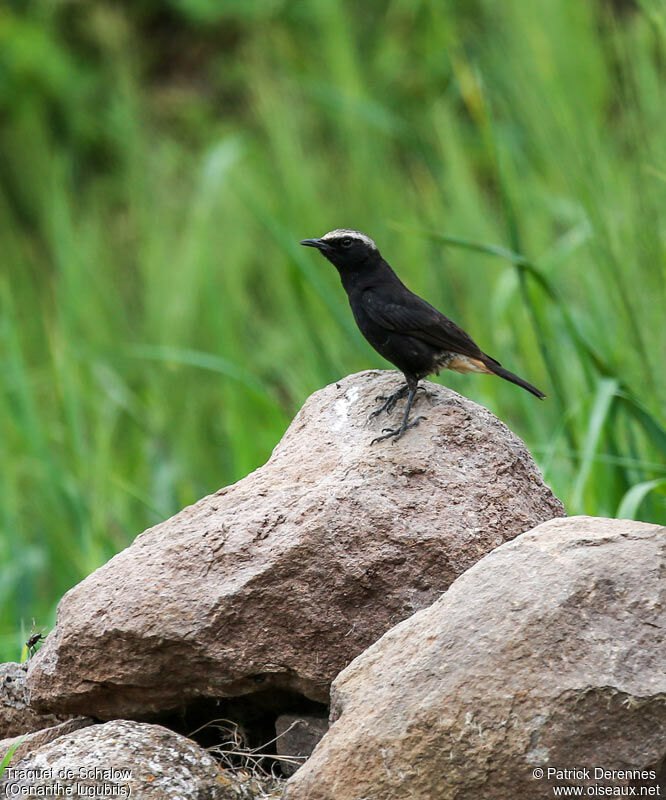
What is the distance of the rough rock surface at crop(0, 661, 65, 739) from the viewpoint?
2.60 metres

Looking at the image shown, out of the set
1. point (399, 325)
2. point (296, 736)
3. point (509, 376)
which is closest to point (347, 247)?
point (399, 325)

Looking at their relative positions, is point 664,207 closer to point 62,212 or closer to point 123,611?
point 123,611

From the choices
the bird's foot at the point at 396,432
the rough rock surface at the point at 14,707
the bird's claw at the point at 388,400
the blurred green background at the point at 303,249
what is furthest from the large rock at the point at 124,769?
the blurred green background at the point at 303,249

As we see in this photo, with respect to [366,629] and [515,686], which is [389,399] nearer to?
[366,629]

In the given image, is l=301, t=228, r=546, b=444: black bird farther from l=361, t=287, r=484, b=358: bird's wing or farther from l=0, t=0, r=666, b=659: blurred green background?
l=0, t=0, r=666, b=659: blurred green background

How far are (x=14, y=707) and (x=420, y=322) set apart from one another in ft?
4.66

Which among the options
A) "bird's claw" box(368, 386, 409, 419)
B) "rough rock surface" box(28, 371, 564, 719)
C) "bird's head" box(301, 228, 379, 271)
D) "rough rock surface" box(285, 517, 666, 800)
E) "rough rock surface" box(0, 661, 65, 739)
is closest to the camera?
"rough rock surface" box(285, 517, 666, 800)

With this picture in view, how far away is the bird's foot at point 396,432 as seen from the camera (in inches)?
103

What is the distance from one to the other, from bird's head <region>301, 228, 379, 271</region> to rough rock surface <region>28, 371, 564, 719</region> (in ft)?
3.04

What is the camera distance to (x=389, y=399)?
287 cm

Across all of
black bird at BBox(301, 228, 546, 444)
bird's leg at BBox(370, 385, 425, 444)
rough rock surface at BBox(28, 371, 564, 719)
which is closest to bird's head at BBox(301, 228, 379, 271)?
black bird at BBox(301, 228, 546, 444)

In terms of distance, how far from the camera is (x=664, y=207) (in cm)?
333

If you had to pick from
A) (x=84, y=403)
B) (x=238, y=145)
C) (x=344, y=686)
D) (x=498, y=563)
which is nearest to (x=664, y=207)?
(x=498, y=563)

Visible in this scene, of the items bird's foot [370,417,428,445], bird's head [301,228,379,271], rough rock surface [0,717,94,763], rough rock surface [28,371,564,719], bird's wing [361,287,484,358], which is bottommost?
rough rock surface [0,717,94,763]
